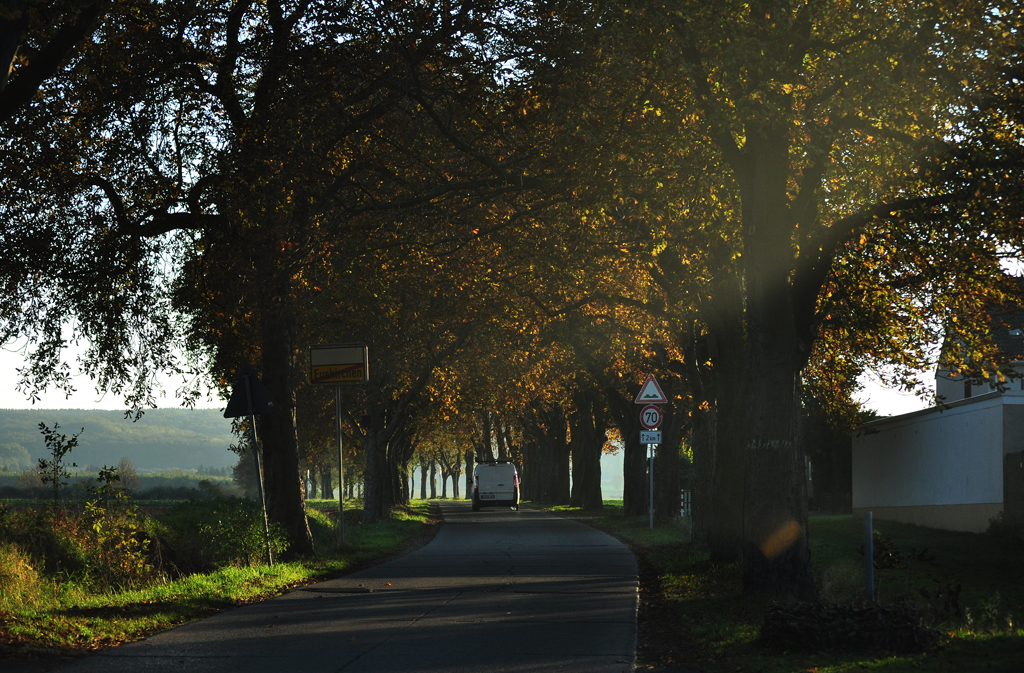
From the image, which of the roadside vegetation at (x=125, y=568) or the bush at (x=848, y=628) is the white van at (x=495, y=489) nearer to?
the roadside vegetation at (x=125, y=568)

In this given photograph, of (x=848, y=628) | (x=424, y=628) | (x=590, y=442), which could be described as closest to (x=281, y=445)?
(x=424, y=628)

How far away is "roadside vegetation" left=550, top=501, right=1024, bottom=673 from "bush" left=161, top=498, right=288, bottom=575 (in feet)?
19.1

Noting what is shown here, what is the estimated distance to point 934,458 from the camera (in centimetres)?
3064

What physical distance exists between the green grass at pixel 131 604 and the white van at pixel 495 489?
1393 inches

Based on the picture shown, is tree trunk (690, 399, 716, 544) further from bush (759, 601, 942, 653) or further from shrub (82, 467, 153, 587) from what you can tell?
shrub (82, 467, 153, 587)

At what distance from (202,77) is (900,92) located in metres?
9.97

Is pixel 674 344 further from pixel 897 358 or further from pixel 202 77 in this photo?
pixel 202 77

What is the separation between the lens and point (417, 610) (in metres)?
12.0

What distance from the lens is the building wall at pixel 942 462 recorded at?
26172 mm

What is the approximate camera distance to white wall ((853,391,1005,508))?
2664 centimetres

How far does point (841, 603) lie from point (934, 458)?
74.5 ft

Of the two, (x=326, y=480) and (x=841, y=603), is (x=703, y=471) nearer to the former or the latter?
(x=841, y=603)

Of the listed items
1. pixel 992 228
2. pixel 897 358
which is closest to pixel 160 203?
pixel 992 228

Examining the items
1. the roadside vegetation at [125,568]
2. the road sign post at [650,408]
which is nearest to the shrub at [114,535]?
the roadside vegetation at [125,568]
